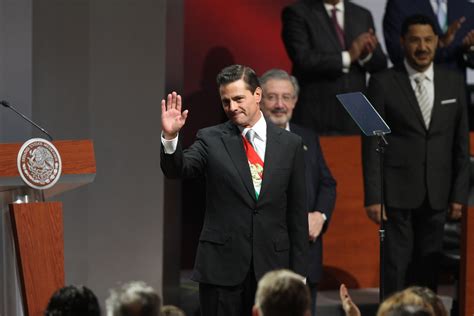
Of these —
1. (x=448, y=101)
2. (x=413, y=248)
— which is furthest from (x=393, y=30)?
(x=413, y=248)

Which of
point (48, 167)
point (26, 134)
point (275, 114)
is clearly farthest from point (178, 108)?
point (26, 134)

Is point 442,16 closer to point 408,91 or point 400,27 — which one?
point 400,27

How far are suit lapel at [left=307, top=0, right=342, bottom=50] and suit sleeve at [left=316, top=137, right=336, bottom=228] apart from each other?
62.2 inches

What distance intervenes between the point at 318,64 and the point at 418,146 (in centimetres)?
100

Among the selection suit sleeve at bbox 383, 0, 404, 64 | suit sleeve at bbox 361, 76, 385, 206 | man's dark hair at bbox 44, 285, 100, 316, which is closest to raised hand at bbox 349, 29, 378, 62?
suit sleeve at bbox 383, 0, 404, 64

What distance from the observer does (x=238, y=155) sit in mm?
4344

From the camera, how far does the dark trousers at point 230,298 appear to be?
4.28 meters

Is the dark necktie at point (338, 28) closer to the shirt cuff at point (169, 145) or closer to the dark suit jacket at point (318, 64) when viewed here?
the dark suit jacket at point (318, 64)

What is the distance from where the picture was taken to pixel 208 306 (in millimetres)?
4336

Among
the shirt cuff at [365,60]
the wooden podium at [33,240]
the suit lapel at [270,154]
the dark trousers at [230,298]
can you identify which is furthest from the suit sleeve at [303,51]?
the dark trousers at [230,298]

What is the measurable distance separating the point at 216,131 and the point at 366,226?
9.64ft

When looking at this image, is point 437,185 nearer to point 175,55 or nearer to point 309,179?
point 309,179

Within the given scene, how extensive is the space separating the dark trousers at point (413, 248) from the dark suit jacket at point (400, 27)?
5.48 ft

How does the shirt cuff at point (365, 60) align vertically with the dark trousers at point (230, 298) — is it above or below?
above
